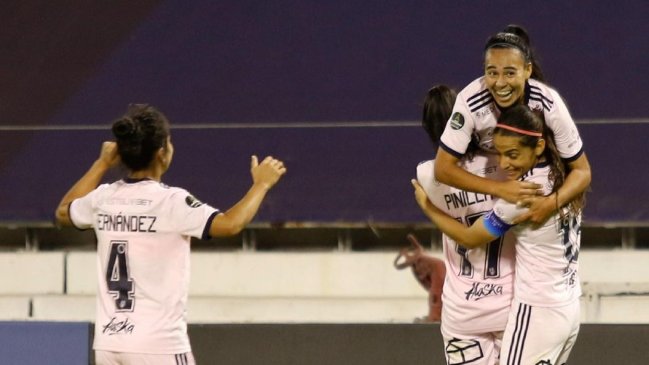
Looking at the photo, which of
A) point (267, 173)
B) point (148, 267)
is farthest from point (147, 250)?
point (267, 173)

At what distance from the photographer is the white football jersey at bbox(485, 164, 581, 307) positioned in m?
3.28

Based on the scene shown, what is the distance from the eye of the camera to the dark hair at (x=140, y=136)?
10.6ft

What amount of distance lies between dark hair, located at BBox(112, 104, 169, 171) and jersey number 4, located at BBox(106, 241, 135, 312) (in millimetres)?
219

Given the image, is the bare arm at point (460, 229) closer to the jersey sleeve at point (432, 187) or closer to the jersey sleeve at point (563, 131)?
the jersey sleeve at point (432, 187)

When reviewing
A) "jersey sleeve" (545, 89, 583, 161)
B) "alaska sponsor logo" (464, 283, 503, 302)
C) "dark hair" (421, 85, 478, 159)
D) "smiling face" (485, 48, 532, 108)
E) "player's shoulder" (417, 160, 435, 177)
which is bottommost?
"alaska sponsor logo" (464, 283, 503, 302)

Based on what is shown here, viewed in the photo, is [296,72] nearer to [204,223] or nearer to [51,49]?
[51,49]

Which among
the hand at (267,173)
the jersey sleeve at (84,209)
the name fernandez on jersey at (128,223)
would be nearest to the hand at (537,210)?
the hand at (267,173)

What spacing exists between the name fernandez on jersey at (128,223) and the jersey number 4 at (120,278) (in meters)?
0.04

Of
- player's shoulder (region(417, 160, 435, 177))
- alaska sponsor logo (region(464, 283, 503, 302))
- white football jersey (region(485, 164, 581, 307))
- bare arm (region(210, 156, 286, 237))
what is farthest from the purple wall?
bare arm (region(210, 156, 286, 237))

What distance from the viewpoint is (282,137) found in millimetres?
5988

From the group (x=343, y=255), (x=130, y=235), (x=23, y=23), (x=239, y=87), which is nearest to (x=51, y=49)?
(x=23, y=23)

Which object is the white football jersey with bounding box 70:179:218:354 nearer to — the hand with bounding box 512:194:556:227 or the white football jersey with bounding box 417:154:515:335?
the white football jersey with bounding box 417:154:515:335

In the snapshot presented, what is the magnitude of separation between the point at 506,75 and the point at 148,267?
1.09 metres

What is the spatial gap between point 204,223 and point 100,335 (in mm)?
413
